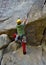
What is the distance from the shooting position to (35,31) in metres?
2.58

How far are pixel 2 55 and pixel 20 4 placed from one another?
1.18 metres

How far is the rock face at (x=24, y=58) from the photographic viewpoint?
89.7 inches

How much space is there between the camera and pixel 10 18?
121 inches

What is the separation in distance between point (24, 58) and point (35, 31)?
0.44m

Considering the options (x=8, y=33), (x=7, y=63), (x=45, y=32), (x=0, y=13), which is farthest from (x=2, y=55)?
(x=0, y=13)

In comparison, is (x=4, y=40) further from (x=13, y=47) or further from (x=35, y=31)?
(x=35, y=31)

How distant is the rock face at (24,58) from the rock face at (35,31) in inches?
6.1

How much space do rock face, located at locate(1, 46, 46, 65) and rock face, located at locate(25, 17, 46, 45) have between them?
15cm

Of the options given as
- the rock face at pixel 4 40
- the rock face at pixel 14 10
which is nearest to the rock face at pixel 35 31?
the rock face at pixel 14 10

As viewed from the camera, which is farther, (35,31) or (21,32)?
(35,31)

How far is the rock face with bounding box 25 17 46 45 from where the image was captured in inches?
100

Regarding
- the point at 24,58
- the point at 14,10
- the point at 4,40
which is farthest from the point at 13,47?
the point at 14,10

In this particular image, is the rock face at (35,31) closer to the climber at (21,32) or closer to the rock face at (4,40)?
the climber at (21,32)

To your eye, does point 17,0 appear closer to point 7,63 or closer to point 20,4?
point 20,4
